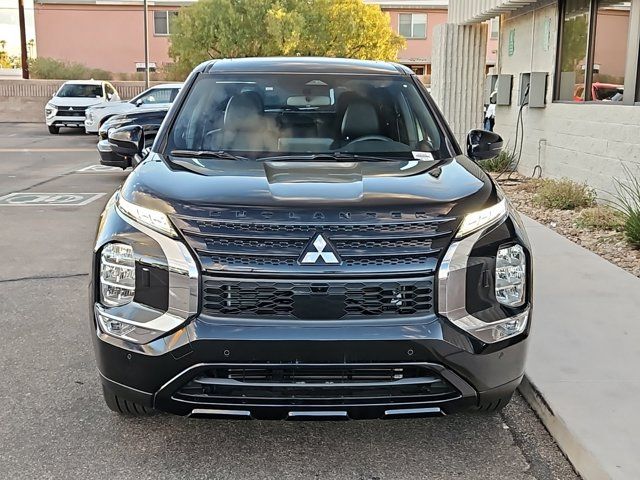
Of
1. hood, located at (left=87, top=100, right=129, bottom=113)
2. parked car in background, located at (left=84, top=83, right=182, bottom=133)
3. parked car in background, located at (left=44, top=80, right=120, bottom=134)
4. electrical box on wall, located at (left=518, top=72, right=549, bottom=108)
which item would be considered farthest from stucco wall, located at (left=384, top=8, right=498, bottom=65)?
electrical box on wall, located at (left=518, top=72, right=549, bottom=108)

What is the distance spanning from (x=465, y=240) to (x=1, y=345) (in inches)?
128

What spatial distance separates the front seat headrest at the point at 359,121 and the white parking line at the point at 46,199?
691 cm

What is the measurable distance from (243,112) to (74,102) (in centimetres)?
2237

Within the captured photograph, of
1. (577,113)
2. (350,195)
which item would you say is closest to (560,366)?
(350,195)

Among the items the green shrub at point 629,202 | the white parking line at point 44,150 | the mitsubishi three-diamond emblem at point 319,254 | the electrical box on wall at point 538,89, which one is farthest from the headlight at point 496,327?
the white parking line at point 44,150

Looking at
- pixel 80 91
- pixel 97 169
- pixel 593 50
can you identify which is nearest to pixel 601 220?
pixel 593 50

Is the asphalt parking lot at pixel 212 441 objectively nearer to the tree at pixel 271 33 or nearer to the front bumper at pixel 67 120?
the front bumper at pixel 67 120

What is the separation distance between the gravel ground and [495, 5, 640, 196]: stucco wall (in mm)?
681

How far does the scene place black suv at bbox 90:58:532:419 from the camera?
2.94 meters

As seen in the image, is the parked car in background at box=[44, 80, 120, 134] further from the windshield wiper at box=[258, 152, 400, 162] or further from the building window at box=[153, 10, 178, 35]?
the building window at box=[153, 10, 178, 35]

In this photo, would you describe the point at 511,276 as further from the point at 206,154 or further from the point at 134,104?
the point at 134,104

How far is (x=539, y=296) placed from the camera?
5.50 meters

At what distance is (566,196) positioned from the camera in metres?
9.25

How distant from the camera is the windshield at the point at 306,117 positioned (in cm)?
425
